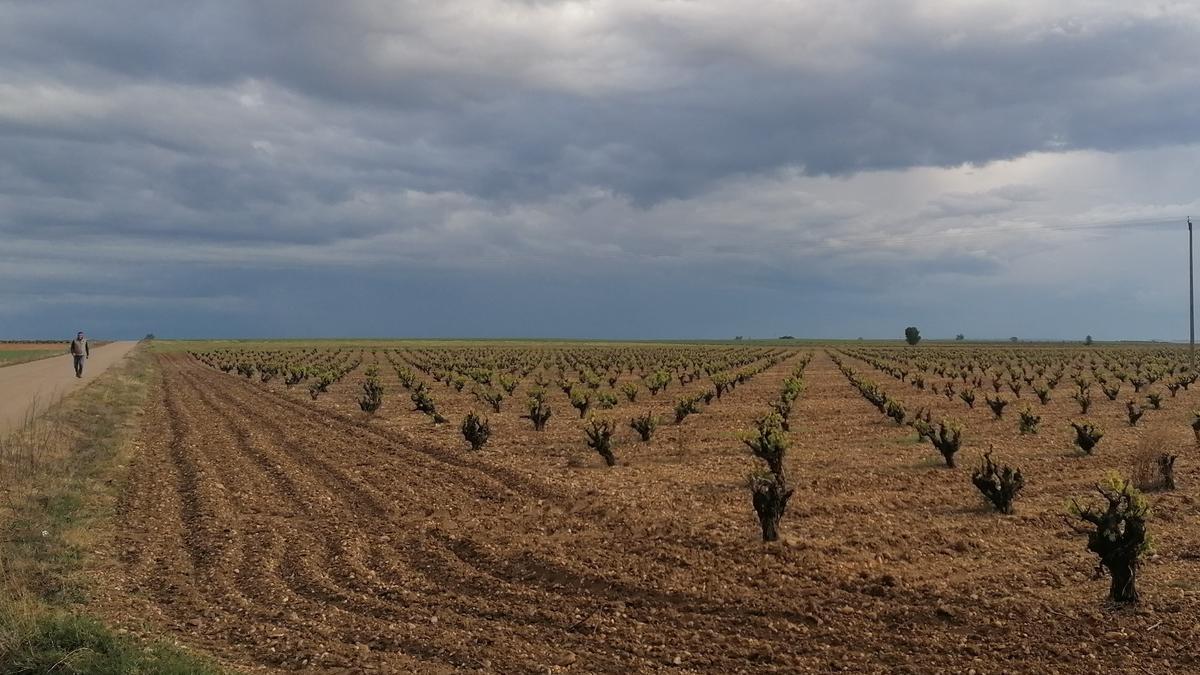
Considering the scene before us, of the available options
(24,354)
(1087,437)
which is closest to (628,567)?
(1087,437)

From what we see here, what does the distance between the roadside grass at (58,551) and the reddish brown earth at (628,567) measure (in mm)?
492

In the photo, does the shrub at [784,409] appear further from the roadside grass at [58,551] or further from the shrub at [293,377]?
the shrub at [293,377]

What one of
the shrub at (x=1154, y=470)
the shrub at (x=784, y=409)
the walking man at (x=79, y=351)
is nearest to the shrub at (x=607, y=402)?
the shrub at (x=784, y=409)

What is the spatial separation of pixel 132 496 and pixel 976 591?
42.8ft

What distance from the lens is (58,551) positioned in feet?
33.3

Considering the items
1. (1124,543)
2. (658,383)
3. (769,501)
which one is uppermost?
(658,383)

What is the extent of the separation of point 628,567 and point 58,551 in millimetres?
7050

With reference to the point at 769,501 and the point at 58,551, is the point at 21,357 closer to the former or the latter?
the point at 58,551

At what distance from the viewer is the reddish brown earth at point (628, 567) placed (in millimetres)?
7430

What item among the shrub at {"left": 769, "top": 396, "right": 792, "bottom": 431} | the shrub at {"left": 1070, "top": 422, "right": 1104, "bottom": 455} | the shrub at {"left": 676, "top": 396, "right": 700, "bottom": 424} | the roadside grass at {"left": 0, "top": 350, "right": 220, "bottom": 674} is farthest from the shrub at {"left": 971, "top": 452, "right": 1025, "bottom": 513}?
the shrub at {"left": 676, "top": 396, "right": 700, "bottom": 424}

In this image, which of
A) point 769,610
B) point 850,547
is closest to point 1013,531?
point 850,547

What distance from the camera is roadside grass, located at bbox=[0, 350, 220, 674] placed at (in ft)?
22.1

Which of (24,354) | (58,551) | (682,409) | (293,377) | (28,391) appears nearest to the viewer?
(58,551)

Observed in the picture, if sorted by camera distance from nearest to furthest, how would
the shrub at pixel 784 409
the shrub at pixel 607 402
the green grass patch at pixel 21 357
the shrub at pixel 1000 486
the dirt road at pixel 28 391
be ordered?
the shrub at pixel 1000 486, the dirt road at pixel 28 391, the shrub at pixel 784 409, the shrub at pixel 607 402, the green grass patch at pixel 21 357
